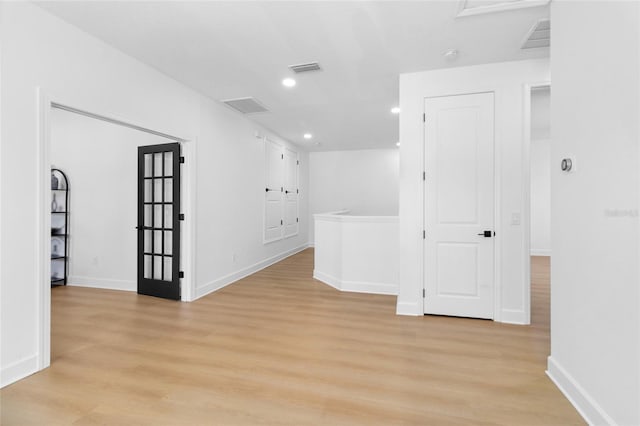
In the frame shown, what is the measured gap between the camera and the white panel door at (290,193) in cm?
768

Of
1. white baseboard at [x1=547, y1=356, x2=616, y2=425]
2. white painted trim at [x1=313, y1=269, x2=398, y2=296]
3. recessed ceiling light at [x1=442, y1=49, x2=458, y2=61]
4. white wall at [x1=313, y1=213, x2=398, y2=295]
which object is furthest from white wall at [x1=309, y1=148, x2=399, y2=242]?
white baseboard at [x1=547, y1=356, x2=616, y2=425]

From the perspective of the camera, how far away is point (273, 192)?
6.93m

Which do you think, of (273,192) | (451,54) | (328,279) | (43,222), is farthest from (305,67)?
(273,192)

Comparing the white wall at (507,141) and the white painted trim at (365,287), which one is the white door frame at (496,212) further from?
the white painted trim at (365,287)

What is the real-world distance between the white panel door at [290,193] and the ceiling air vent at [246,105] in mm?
2483

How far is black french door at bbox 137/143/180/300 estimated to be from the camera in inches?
167

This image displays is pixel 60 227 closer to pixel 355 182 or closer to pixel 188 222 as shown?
Result: pixel 188 222

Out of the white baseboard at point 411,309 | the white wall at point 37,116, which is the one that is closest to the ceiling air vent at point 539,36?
the white baseboard at point 411,309

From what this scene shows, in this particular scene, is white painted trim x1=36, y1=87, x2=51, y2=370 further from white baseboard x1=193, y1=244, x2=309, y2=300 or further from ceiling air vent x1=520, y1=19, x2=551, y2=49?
ceiling air vent x1=520, y1=19, x2=551, y2=49

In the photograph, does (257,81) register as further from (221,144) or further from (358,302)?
(358,302)

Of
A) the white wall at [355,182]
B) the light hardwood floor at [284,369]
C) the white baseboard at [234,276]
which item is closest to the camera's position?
the light hardwood floor at [284,369]

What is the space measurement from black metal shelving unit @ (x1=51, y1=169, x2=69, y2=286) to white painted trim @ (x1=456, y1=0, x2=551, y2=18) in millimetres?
5843

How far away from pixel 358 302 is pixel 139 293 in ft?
10.3

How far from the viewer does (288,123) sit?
6031 millimetres
